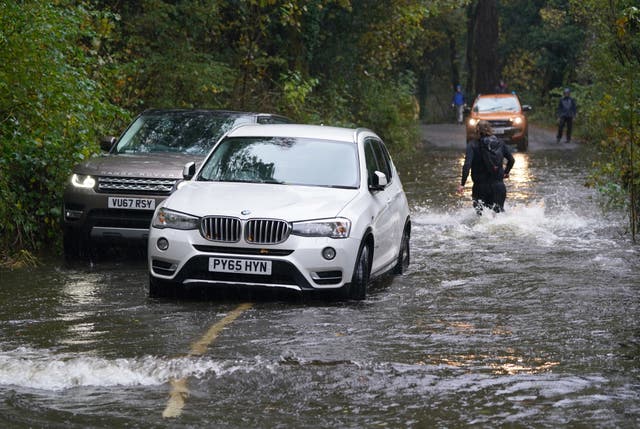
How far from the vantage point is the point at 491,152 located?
16.6 m

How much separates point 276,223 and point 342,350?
197cm

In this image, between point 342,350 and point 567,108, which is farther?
point 567,108

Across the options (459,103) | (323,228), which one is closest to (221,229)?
(323,228)

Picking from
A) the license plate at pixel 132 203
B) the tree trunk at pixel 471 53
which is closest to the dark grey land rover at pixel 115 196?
the license plate at pixel 132 203

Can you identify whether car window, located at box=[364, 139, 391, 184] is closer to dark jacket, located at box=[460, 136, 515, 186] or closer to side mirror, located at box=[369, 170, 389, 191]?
side mirror, located at box=[369, 170, 389, 191]

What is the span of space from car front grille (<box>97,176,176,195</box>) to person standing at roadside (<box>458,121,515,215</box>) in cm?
512

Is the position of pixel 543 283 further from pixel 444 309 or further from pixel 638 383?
pixel 638 383

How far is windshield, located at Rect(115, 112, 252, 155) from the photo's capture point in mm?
14039

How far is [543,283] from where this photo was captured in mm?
11914

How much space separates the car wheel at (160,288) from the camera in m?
10.5

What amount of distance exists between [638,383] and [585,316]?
2.52 meters

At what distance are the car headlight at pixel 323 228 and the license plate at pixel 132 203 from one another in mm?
2917

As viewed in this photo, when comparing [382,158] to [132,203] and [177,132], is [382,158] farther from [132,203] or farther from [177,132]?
[177,132]

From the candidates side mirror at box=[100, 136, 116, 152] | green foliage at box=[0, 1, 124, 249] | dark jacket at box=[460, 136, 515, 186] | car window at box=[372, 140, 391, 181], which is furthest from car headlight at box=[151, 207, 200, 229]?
dark jacket at box=[460, 136, 515, 186]
